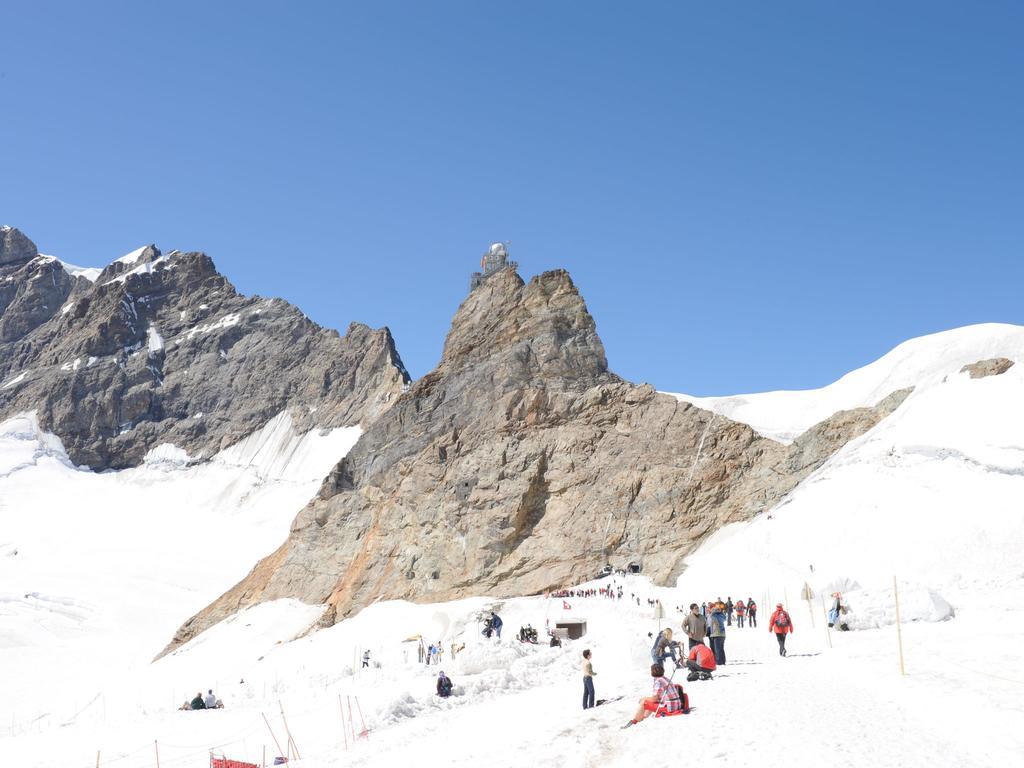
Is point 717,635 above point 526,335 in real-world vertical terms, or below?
below

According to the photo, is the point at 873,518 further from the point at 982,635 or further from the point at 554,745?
the point at 554,745

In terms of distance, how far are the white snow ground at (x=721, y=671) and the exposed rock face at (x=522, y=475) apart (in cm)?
322

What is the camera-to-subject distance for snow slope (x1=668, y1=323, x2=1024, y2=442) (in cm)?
8850

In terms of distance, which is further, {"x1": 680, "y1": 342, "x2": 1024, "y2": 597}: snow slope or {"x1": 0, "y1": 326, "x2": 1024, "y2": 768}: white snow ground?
{"x1": 680, "y1": 342, "x2": 1024, "y2": 597}: snow slope

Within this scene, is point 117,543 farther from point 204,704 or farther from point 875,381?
point 875,381

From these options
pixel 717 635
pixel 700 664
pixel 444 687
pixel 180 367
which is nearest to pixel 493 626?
pixel 444 687

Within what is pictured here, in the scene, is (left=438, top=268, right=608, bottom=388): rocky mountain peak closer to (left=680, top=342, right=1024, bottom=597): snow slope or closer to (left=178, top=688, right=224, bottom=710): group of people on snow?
(left=680, top=342, right=1024, bottom=597): snow slope

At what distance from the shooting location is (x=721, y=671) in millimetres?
17109

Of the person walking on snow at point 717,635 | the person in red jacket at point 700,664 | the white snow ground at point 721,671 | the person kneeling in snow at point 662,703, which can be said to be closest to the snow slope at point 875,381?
the white snow ground at point 721,671

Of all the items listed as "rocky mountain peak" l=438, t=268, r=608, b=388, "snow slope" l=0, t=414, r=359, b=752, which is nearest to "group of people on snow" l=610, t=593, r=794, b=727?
"rocky mountain peak" l=438, t=268, r=608, b=388

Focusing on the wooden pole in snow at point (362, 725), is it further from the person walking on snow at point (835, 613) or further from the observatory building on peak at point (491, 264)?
the observatory building on peak at point (491, 264)

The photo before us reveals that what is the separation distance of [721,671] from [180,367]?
174767 millimetres

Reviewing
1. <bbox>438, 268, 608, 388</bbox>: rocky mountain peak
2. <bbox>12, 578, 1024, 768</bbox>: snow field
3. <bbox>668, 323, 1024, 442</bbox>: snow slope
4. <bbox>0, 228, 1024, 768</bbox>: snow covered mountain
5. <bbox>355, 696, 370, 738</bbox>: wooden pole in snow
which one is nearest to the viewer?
<bbox>12, 578, 1024, 768</bbox>: snow field

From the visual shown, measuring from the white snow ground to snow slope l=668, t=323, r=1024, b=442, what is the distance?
105 inches
